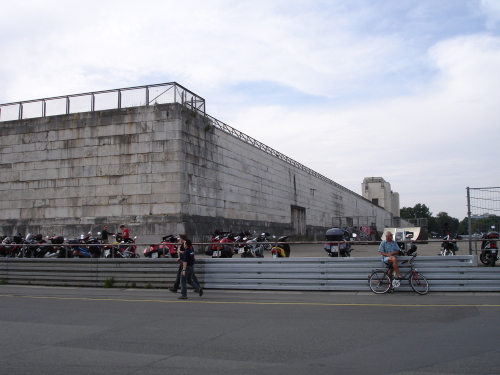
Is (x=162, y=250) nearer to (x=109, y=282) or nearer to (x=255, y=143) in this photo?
(x=109, y=282)

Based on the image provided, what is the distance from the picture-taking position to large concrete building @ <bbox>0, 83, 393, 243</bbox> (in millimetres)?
23672

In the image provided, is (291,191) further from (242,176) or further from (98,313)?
(98,313)

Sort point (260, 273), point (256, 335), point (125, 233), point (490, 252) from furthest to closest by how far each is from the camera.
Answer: point (125, 233), point (490, 252), point (260, 273), point (256, 335)

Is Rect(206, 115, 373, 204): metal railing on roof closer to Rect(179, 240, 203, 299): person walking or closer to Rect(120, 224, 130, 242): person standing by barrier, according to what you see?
Rect(120, 224, 130, 242): person standing by barrier

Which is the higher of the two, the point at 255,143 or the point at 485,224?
the point at 255,143

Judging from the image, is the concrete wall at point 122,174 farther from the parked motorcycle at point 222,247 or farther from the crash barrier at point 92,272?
the crash barrier at point 92,272

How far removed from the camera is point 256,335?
320 inches

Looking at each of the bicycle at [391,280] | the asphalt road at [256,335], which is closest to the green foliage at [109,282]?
the asphalt road at [256,335]

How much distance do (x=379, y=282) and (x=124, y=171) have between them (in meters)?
15.1

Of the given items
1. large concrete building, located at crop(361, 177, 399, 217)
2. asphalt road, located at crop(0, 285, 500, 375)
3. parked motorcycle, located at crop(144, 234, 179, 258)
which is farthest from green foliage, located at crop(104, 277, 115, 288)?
large concrete building, located at crop(361, 177, 399, 217)

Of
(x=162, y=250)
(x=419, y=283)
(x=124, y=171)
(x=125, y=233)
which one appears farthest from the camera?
(x=124, y=171)

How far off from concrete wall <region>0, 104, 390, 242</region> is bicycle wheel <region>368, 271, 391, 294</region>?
37.8ft

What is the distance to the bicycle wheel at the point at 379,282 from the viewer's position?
43.4 ft

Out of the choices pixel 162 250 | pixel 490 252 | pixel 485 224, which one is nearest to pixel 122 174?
pixel 162 250
